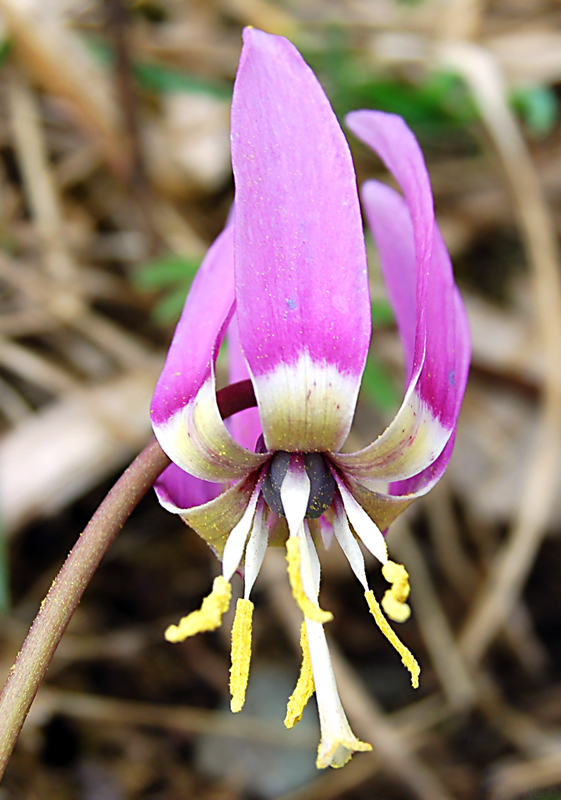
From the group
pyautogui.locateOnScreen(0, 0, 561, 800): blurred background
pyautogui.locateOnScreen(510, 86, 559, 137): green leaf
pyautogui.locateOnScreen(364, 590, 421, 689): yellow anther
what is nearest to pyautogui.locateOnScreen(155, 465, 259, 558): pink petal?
pyautogui.locateOnScreen(364, 590, 421, 689): yellow anther

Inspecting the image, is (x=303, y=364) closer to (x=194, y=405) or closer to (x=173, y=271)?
(x=194, y=405)

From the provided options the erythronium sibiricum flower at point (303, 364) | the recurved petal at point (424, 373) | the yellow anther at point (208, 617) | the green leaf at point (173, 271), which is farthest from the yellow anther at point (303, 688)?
the green leaf at point (173, 271)

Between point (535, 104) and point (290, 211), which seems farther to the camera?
point (535, 104)

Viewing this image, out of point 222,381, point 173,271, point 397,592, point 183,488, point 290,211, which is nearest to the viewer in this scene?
point 290,211

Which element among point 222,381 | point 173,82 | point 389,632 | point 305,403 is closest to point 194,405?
point 305,403

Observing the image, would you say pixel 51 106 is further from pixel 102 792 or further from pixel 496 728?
pixel 496 728

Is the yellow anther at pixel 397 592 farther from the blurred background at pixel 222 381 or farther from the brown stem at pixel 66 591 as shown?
the blurred background at pixel 222 381

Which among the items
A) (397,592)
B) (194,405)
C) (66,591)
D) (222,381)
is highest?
(194,405)

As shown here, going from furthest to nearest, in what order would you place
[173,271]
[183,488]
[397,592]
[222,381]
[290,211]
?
1. [222,381]
2. [173,271]
3. [183,488]
4. [397,592]
5. [290,211]
